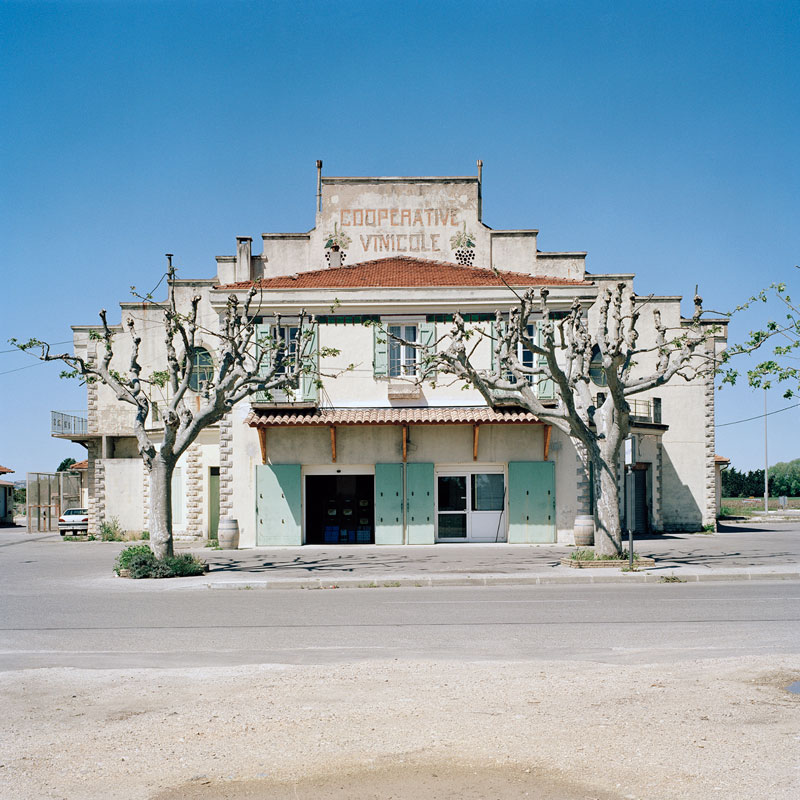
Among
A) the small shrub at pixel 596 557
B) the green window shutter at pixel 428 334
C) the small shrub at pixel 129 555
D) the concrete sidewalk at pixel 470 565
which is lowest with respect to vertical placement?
the concrete sidewalk at pixel 470 565

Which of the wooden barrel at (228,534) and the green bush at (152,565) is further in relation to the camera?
the wooden barrel at (228,534)

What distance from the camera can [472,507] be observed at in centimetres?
2645

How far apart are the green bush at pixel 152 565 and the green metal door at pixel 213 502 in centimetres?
1319

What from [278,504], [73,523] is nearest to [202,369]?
[278,504]

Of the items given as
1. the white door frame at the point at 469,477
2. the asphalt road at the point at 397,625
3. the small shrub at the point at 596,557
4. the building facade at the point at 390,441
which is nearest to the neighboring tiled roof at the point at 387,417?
the building facade at the point at 390,441

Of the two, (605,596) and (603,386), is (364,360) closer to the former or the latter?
(603,386)

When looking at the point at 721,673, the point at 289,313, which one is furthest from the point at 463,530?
the point at 721,673

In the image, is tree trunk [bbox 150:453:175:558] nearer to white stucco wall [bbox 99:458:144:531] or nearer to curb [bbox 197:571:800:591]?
curb [bbox 197:571:800:591]

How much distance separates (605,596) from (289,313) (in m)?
15.1

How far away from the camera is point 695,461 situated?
109 feet

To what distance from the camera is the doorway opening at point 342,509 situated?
2728 centimetres

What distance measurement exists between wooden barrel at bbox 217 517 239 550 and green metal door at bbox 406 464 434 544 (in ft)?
16.5

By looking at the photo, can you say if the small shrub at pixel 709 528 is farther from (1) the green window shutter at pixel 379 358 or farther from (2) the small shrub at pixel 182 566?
(2) the small shrub at pixel 182 566

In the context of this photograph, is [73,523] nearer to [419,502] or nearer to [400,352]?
[419,502]
